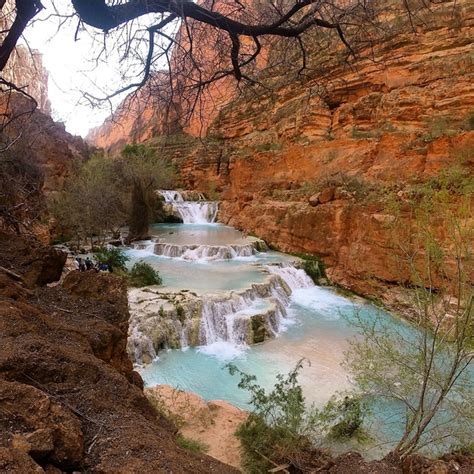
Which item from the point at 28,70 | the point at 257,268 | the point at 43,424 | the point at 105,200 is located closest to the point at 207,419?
the point at 43,424

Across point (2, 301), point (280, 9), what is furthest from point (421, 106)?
point (2, 301)

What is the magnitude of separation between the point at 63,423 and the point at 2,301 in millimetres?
1101

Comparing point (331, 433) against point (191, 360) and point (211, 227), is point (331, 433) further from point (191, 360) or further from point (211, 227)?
point (211, 227)

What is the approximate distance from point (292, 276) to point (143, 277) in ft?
16.3

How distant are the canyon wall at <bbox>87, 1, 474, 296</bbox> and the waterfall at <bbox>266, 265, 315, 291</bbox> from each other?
963 millimetres

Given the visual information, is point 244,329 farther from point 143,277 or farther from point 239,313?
point 143,277

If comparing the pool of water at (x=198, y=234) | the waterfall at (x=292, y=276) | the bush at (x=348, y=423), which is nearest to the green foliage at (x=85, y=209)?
the pool of water at (x=198, y=234)

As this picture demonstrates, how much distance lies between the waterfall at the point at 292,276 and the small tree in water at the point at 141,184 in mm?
6909

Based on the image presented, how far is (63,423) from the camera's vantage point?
146 cm

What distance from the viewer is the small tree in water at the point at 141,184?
54.8ft

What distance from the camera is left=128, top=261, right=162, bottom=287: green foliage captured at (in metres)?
10.4

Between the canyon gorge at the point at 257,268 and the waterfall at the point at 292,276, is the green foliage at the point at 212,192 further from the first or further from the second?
the waterfall at the point at 292,276

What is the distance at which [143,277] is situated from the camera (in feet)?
34.5

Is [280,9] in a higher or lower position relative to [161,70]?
higher
